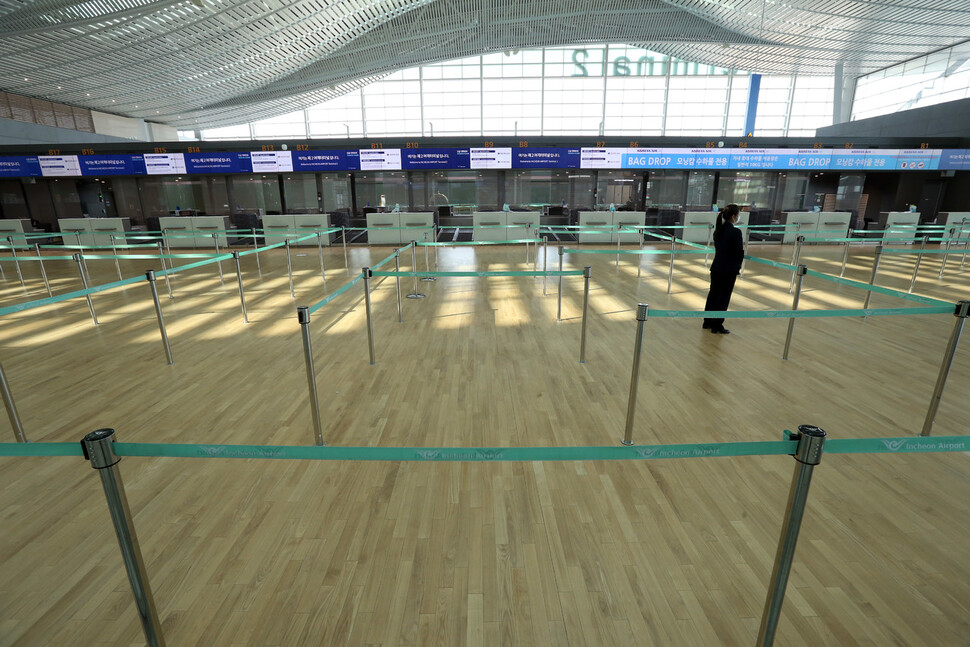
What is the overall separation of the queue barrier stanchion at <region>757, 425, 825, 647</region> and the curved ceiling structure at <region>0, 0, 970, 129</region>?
54.8 feet

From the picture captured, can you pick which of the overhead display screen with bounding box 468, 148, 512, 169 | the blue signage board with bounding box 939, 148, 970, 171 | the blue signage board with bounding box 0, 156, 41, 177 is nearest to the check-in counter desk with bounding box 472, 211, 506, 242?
the overhead display screen with bounding box 468, 148, 512, 169

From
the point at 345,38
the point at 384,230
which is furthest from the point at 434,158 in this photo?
the point at 345,38

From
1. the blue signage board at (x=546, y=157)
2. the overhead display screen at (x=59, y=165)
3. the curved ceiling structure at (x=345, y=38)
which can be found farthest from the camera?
the blue signage board at (x=546, y=157)

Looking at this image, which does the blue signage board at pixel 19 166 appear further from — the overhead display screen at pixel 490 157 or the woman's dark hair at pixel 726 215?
the woman's dark hair at pixel 726 215

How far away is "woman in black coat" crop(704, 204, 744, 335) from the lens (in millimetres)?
5738

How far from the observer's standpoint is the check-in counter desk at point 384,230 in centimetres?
1520

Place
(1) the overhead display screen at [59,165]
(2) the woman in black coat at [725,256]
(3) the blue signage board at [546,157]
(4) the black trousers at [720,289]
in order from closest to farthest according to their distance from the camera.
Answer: (2) the woman in black coat at [725,256]
(4) the black trousers at [720,289]
(1) the overhead display screen at [59,165]
(3) the blue signage board at [546,157]

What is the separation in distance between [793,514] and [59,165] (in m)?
22.5

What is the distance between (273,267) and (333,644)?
1129 cm

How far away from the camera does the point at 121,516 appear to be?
157 cm

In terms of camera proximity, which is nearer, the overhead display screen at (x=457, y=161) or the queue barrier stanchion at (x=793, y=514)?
the queue barrier stanchion at (x=793, y=514)

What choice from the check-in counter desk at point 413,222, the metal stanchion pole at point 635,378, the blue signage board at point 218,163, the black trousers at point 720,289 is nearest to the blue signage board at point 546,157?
the check-in counter desk at point 413,222

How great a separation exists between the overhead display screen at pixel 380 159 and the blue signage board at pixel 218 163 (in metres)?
4.04

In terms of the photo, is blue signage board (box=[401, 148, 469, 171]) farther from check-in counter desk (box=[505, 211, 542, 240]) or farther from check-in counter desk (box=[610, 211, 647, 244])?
check-in counter desk (box=[610, 211, 647, 244])
